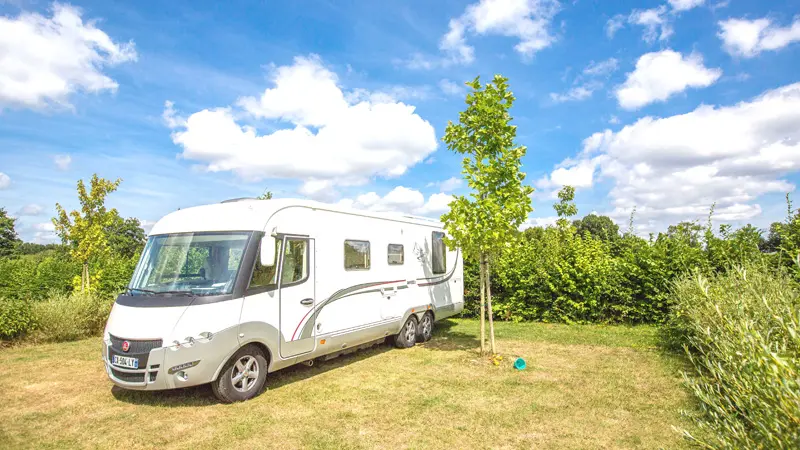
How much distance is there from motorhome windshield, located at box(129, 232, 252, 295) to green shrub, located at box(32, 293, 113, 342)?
501cm

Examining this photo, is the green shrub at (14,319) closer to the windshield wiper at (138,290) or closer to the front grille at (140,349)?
the windshield wiper at (138,290)

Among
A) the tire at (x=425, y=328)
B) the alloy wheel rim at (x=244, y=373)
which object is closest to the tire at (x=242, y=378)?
the alloy wheel rim at (x=244, y=373)

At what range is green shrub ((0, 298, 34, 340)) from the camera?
934 centimetres

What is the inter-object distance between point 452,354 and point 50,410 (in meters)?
6.22

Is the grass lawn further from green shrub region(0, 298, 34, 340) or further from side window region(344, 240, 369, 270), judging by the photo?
side window region(344, 240, 369, 270)

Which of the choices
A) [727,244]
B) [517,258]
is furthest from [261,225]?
[727,244]

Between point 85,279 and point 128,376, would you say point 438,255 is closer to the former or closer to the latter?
point 128,376

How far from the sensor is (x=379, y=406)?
19.5ft

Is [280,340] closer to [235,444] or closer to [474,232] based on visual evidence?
[235,444]

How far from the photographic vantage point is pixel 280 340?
6430 mm

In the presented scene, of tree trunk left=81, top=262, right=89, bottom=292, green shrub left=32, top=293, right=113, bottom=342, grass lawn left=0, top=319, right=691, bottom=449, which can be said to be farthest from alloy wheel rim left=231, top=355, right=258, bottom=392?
tree trunk left=81, top=262, right=89, bottom=292

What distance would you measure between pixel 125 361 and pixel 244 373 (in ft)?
4.64

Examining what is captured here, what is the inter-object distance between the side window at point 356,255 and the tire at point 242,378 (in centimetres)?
210

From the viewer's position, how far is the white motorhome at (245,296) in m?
5.59
